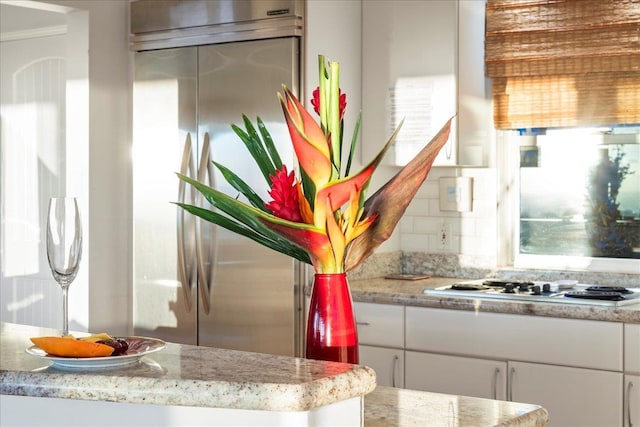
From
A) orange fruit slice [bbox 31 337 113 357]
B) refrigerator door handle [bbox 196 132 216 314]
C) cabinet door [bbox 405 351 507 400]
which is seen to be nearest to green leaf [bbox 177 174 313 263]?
orange fruit slice [bbox 31 337 113 357]

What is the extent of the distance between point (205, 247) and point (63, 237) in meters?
2.61

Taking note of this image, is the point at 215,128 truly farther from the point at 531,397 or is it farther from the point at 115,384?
the point at 115,384

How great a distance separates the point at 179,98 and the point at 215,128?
29 centimetres

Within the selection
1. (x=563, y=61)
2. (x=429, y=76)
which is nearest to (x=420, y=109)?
(x=429, y=76)

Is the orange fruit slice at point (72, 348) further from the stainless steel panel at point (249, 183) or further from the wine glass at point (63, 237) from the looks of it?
the stainless steel panel at point (249, 183)

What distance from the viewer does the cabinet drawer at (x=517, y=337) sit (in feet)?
11.6

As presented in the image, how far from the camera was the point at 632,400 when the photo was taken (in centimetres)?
348

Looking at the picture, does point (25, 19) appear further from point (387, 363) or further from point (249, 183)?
point (387, 363)

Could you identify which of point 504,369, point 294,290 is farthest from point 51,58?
point 504,369

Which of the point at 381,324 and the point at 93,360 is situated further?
the point at 381,324

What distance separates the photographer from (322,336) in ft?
6.32

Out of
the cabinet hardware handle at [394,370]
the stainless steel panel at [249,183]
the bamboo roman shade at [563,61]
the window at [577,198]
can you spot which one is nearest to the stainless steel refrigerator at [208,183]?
the stainless steel panel at [249,183]

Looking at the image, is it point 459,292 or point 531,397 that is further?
point 459,292

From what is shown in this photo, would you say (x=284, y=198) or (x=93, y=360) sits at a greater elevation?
(x=284, y=198)
